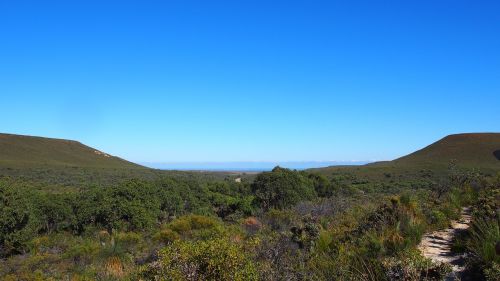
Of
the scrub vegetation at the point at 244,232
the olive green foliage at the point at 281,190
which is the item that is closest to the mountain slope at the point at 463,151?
the scrub vegetation at the point at 244,232

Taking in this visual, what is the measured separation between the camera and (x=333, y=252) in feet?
27.4

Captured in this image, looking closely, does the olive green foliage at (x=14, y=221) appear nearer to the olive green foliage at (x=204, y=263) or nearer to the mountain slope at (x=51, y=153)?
the olive green foliage at (x=204, y=263)

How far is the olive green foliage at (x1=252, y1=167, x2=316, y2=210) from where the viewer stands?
1256 inches

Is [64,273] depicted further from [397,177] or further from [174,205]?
[397,177]

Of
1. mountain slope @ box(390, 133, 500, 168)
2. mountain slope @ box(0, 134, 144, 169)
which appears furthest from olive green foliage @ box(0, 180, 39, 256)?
mountain slope @ box(390, 133, 500, 168)

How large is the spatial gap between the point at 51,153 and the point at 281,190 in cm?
8363

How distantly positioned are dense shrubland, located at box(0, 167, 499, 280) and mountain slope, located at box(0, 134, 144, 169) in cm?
5832

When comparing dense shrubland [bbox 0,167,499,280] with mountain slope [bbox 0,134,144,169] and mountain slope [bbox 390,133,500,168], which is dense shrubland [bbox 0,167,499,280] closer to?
mountain slope [bbox 390,133,500,168]

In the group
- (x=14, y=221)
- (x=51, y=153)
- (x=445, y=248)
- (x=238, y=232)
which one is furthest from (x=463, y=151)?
(x=51, y=153)

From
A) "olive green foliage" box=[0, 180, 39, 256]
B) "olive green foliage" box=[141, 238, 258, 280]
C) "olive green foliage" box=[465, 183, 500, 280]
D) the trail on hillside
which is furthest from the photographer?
"olive green foliage" box=[0, 180, 39, 256]

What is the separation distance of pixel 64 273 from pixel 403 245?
10860 mm

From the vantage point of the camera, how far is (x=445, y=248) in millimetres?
7496

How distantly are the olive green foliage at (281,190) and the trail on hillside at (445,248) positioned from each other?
21914 millimetres

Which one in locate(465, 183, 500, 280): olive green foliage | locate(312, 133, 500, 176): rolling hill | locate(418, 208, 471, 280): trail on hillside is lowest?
locate(418, 208, 471, 280): trail on hillside
